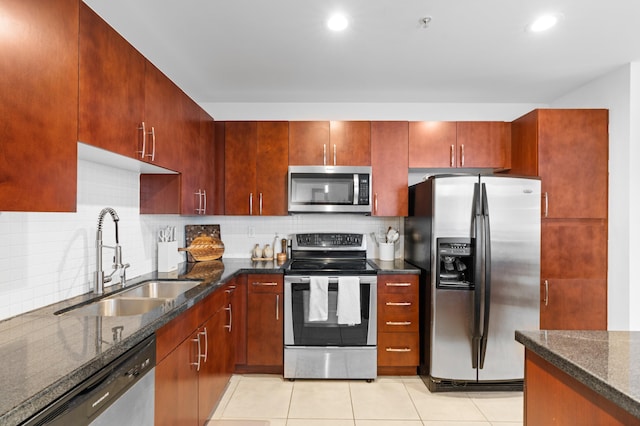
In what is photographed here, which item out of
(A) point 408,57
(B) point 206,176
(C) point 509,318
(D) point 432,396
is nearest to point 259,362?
(D) point 432,396

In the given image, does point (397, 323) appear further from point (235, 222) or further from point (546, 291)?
point (235, 222)

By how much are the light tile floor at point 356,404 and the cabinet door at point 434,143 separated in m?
1.88

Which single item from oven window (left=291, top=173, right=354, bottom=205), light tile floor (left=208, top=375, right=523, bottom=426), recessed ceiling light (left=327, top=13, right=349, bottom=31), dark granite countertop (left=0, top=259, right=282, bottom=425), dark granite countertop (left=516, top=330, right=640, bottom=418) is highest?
recessed ceiling light (left=327, top=13, right=349, bottom=31)

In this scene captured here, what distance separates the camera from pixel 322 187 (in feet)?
10.5

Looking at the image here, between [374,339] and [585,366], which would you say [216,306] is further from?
[585,366]

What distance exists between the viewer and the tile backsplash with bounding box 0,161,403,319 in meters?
1.54

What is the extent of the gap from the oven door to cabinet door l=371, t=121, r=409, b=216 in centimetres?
75

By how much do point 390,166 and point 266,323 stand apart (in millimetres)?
1749

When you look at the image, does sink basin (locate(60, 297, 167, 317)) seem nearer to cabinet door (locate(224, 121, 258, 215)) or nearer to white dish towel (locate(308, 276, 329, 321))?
white dish towel (locate(308, 276, 329, 321))

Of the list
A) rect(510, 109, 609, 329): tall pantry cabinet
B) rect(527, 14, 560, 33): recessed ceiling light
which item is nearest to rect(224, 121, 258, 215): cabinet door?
rect(527, 14, 560, 33): recessed ceiling light

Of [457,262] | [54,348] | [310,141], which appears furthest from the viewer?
[310,141]

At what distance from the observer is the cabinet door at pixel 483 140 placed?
10.8 ft

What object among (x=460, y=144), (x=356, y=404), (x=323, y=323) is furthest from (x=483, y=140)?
(x=356, y=404)

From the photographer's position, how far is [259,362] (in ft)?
9.64
